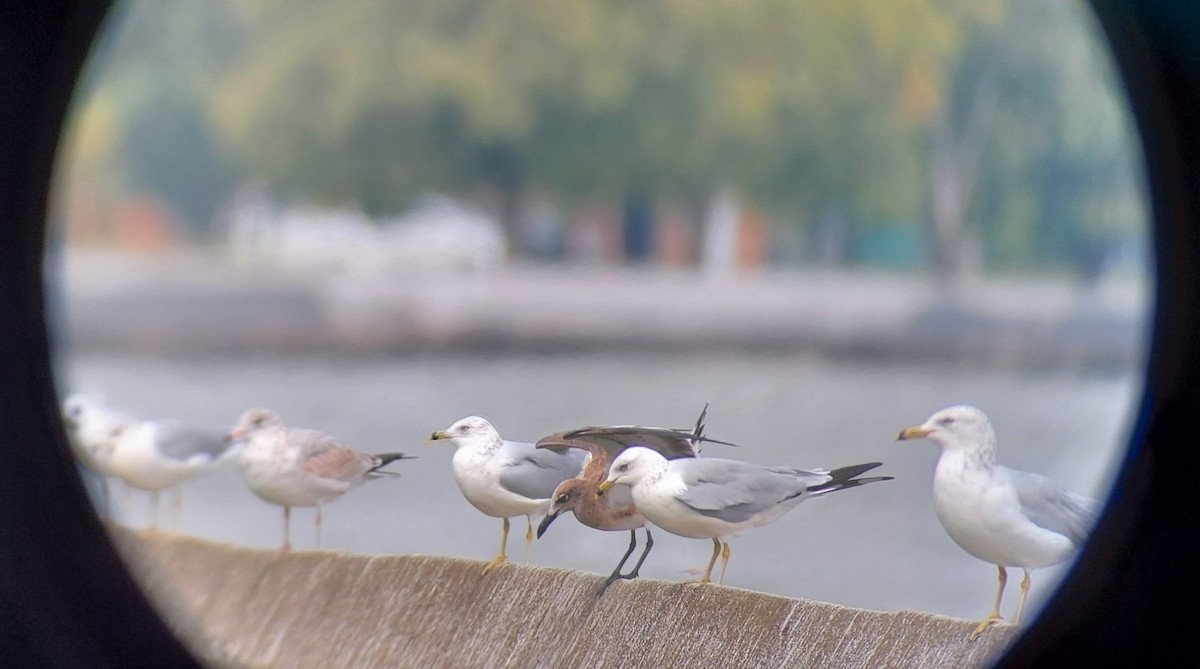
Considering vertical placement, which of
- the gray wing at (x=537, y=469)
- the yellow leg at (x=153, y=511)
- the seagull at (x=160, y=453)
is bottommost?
the yellow leg at (x=153, y=511)

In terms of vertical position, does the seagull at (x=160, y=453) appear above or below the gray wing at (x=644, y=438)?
below

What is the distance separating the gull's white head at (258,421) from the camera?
5.98 ft

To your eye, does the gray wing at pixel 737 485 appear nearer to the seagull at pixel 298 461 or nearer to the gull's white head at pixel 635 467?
the gull's white head at pixel 635 467

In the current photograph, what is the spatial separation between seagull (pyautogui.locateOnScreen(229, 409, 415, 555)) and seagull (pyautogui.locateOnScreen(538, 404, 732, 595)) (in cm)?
33

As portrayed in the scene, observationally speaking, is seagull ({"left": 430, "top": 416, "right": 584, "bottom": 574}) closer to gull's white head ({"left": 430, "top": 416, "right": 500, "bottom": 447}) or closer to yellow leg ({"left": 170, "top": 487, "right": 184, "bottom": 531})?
gull's white head ({"left": 430, "top": 416, "right": 500, "bottom": 447})

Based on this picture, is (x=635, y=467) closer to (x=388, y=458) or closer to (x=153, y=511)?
(x=388, y=458)

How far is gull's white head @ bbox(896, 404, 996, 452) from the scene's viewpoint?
1.47 m

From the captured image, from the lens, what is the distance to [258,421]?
183cm

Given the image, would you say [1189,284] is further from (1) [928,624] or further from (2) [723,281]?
(2) [723,281]

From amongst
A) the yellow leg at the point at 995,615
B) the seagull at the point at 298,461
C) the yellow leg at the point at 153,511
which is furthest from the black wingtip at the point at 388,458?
the yellow leg at the point at 995,615

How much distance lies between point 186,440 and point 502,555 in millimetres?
601

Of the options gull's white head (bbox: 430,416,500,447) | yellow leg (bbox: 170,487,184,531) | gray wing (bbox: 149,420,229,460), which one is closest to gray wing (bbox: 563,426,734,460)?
gull's white head (bbox: 430,416,500,447)

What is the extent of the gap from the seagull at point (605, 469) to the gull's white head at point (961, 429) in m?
0.32

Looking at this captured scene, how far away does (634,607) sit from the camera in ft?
5.41
